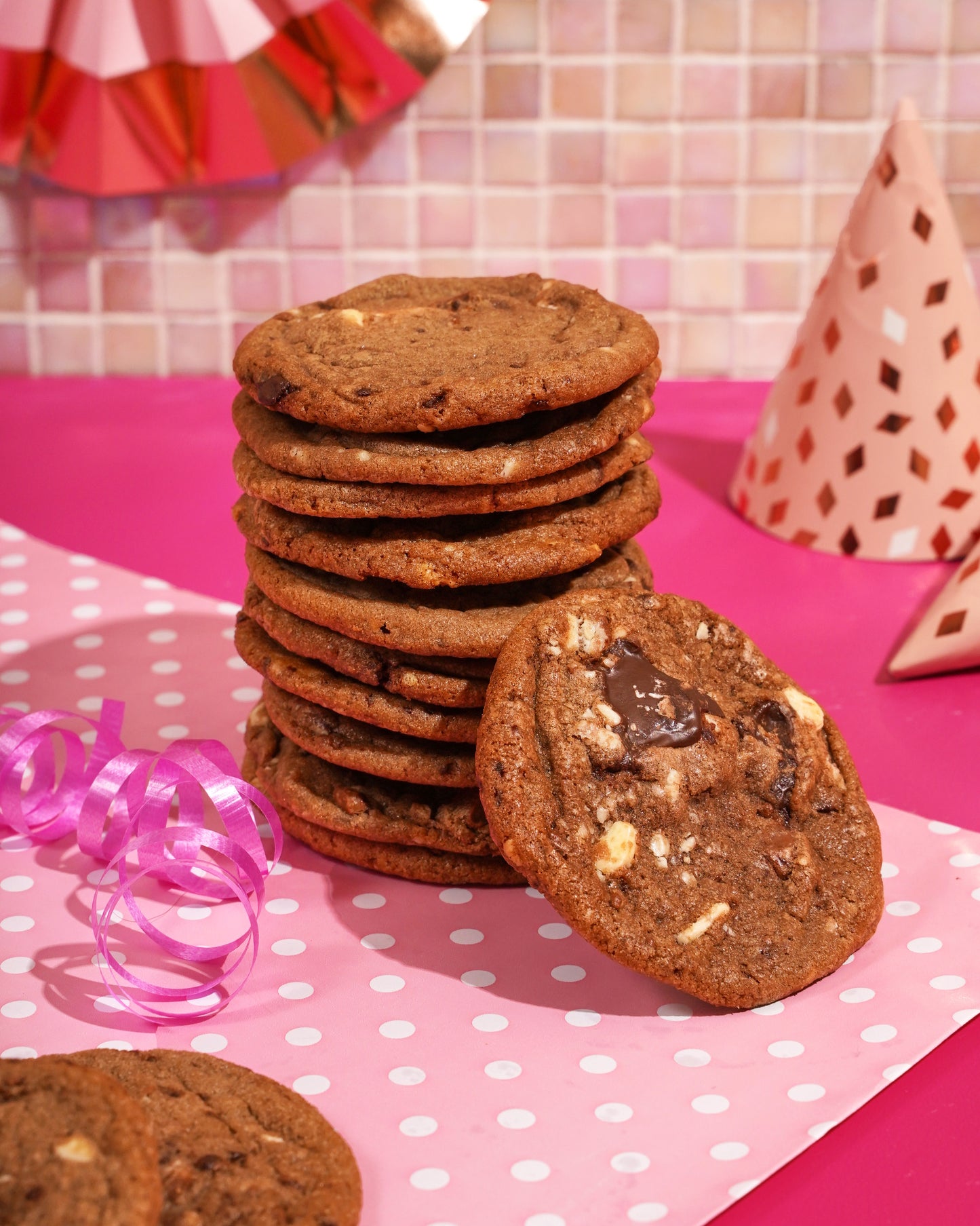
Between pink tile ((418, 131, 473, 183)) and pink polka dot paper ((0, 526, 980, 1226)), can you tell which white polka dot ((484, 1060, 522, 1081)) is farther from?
pink tile ((418, 131, 473, 183))

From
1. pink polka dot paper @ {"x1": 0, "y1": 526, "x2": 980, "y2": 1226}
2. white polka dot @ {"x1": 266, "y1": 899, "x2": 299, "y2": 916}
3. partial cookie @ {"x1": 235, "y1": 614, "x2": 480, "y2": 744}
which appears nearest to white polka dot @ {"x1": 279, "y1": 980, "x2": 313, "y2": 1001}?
pink polka dot paper @ {"x1": 0, "y1": 526, "x2": 980, "y2": 1226}

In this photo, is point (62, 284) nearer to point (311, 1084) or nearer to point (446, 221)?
point (446, 221)

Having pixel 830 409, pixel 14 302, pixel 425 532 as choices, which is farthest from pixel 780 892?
pixel 14 302

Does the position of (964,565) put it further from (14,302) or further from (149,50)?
(14,302)

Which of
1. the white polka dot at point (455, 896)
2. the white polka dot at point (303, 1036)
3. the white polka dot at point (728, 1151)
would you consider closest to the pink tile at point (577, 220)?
the white polka dot at point (455, 896)

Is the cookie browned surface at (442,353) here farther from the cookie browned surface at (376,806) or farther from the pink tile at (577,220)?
the pink tile at (577,220)

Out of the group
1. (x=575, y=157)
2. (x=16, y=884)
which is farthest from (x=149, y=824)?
(x=575, y=157)
